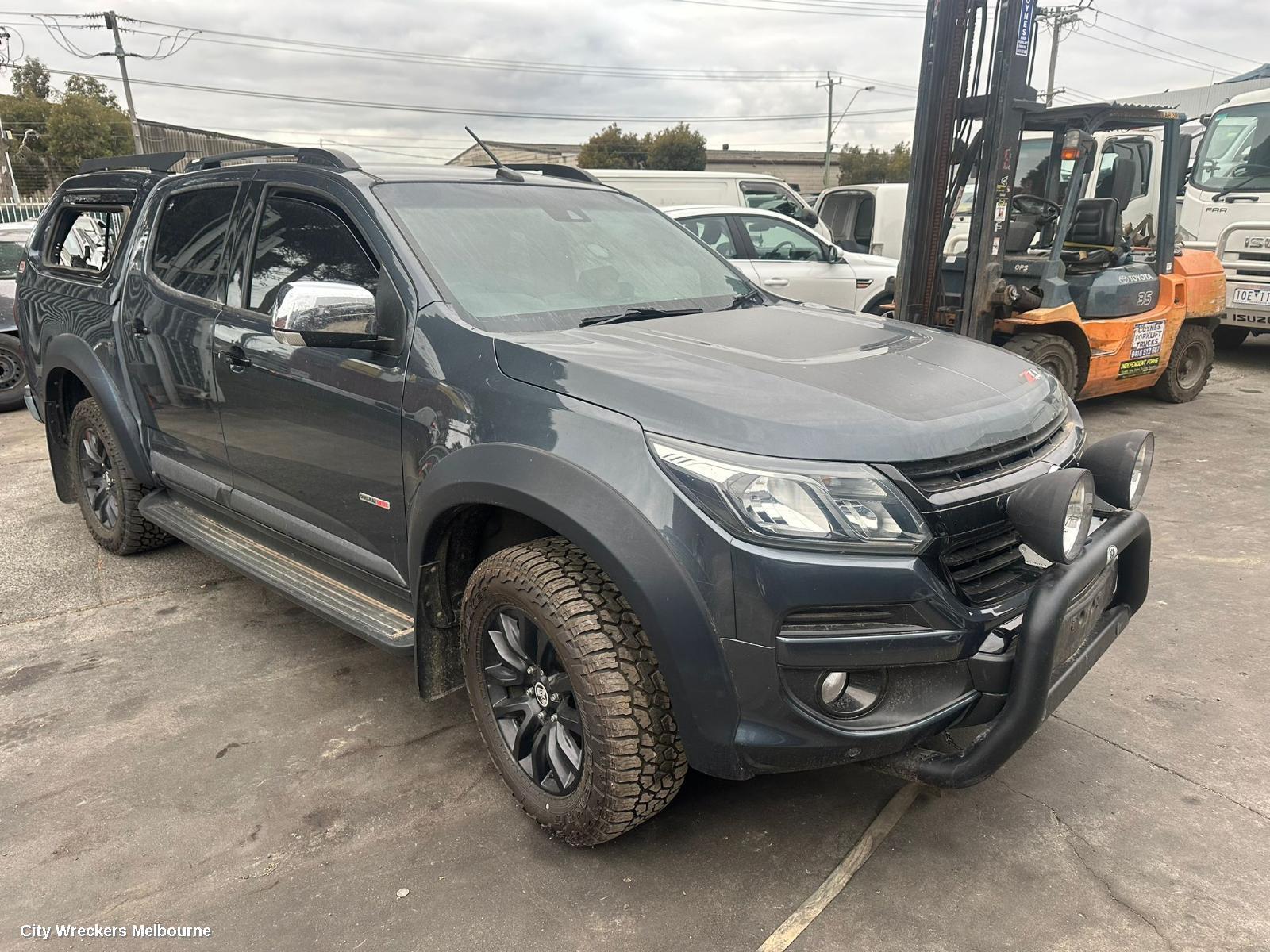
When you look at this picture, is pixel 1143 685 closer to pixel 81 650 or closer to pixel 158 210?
pixel 81 650

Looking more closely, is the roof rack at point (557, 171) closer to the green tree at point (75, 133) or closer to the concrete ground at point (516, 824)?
the concrete ground at point (516, 824)

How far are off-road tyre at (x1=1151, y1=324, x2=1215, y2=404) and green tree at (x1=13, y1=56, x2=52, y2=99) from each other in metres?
46.6

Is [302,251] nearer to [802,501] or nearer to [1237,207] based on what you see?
[802,501]

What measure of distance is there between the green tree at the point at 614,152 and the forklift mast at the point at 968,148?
48033 mm

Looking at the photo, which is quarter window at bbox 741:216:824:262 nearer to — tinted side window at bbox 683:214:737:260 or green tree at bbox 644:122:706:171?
tinted side window at bbox 683:214:737:260

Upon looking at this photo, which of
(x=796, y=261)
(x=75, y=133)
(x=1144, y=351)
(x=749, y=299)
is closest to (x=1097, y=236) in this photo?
(x=1144, y=351)

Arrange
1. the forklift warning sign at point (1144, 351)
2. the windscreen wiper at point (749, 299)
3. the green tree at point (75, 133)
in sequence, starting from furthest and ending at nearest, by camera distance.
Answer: the green tree at point (75, 133) → the forklift warning sign at point (1144, 351) → the windscreen wiper at point (749, 299)

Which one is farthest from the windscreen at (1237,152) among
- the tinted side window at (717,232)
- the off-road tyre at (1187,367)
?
the tinted side window at (717,232)

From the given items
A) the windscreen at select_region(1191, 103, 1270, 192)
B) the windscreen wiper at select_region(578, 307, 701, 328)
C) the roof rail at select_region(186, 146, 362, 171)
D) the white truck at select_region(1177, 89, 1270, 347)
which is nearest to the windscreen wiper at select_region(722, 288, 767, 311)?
the windscreen wiper at select_region(578, 307, 701, 328)

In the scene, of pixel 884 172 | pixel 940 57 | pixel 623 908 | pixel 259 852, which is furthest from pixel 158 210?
pixel 884 172

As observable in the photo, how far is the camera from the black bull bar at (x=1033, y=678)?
79.3 inches

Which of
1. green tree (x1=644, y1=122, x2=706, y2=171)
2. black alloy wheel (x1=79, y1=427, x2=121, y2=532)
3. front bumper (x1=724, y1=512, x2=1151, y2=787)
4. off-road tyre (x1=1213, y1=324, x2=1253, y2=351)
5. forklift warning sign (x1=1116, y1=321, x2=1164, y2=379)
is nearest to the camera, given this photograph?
front bumper (x1=724, y1=512, x2=1151, y2=787)

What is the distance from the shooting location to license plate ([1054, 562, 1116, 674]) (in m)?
2.09

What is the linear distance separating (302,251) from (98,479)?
7.81 ft
